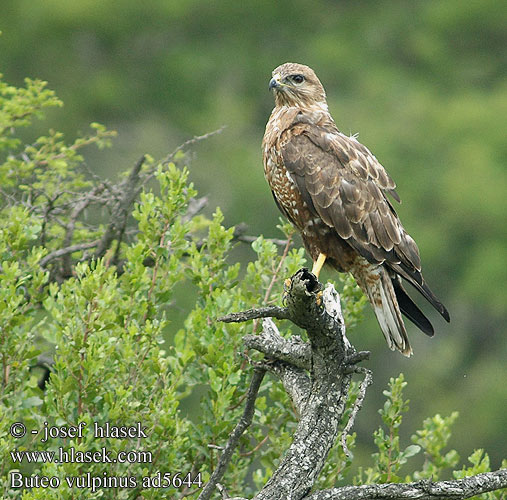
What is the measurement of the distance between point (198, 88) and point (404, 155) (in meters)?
3.52

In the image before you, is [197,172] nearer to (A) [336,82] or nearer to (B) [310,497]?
(A) [336,82]

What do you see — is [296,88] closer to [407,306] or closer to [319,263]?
[319,263]

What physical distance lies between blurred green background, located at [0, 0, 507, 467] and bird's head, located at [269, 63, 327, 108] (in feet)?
23.4

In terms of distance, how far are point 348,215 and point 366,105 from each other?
11156 mm

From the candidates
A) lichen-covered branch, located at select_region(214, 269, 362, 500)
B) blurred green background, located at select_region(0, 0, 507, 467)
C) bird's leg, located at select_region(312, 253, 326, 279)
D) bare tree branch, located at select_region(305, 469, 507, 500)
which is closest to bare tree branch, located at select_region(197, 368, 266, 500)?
lichen-covered branch, located at select_region(214, 269, 362, 500)

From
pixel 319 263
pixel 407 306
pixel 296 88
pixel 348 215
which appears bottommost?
pixel 407 306

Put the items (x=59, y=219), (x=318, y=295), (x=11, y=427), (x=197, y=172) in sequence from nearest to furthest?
(x=318, y=295), (x=11, y=427), (x=59, y=219), (x=197, y=172)

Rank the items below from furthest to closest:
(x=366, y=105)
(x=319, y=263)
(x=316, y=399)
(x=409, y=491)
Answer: (x=366, y=105) → (x=319, y=263) → (x=316, y=399) → (x=409, y=491)

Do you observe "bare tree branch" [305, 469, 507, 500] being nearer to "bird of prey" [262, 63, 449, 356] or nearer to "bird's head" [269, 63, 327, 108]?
"bird of prey" [262, 63, 449, 356]

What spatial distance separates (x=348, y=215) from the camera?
199 inches

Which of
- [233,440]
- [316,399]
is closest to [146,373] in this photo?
[233,440]

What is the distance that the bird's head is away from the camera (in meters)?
5.52

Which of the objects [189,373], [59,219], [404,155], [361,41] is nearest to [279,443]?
[189,373]

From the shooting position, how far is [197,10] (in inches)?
693
